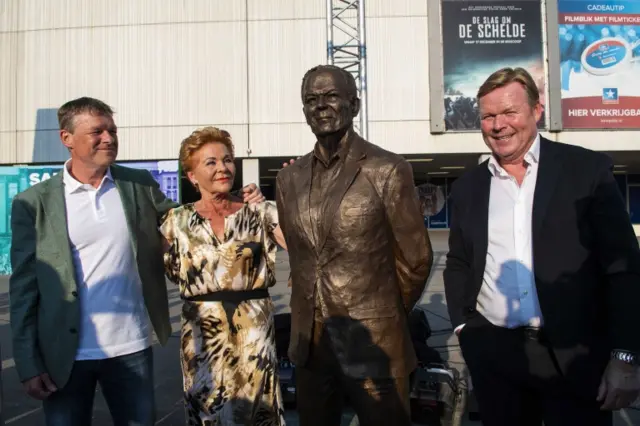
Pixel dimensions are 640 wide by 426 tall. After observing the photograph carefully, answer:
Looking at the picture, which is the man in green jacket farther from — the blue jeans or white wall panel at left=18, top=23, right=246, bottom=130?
white wall panel at left=18, top=23, right=246, bottom=130

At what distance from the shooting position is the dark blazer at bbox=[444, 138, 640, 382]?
71.2 inches

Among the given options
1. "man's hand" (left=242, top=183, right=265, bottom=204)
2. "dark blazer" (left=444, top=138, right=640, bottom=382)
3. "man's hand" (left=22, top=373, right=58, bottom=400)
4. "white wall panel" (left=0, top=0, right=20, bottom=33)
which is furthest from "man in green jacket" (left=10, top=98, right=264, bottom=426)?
"white wall panel" (left=0, top=0, right=20, bottom=33)

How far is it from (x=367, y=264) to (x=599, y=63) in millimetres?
16369

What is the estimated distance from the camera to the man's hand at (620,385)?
5.79 ft

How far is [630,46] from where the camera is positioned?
15430 mm

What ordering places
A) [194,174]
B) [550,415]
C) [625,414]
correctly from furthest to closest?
[625,414] < [194,174] < [550,415]

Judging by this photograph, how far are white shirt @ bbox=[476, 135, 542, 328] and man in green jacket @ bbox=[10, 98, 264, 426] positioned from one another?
60.2 inches

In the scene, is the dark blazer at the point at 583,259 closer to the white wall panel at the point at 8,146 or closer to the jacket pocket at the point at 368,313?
the jacket pocket at the point at 368,313

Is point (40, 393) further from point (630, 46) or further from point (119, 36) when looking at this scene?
point (630, 46)

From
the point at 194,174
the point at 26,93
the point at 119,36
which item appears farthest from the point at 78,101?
the point at 26,93

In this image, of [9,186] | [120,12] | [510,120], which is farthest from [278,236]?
[120,12]

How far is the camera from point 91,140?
224 centimetres

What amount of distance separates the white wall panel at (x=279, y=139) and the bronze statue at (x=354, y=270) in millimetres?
13442

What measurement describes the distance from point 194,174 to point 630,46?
1703 centimetres
